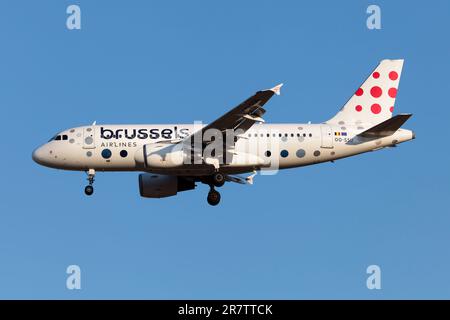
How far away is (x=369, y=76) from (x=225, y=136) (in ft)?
36.2

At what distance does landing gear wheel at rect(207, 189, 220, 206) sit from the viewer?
6025 cm

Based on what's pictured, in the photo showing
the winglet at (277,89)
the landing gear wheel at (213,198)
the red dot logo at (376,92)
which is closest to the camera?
the winglet at (277,89)

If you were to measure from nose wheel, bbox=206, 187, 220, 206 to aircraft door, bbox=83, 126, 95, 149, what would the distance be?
687 cm

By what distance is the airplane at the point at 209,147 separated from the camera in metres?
57.3

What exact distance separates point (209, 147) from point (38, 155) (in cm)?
1002

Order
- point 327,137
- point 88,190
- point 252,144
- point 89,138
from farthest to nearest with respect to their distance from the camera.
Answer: point 89,138 → point 327,137 → point 88,190 → point 252,144

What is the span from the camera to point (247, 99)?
52.5m

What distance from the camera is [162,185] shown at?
62.2 metres

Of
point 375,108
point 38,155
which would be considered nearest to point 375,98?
point 375,108

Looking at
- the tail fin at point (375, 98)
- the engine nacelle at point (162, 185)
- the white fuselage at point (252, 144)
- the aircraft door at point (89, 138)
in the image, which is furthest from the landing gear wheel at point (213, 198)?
the tail fin at point (375, 98)

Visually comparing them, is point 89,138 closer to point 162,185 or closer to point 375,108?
point 162,185

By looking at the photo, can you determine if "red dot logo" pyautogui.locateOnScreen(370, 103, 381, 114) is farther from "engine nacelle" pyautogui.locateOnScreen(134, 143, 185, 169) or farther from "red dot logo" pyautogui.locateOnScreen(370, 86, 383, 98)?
"engine nacelle" pyautogui.locateOnScreen(134, 143, 185, 169)

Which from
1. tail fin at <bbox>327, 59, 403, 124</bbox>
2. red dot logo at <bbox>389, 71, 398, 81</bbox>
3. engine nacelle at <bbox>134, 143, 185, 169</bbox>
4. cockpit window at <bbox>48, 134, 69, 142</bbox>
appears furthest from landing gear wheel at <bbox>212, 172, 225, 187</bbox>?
red dot logo at <bbox>389, 71, 398, 81</bbox>

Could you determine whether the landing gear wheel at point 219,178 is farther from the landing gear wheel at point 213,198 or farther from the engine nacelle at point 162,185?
the engine nacelle at point 162,185
